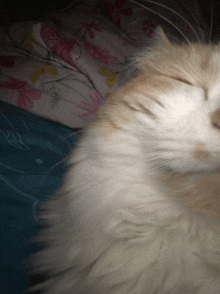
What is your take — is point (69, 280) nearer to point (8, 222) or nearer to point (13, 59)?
point (8, 222)

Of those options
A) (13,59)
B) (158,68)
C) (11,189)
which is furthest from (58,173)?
(13,59)

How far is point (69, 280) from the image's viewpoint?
59 cm

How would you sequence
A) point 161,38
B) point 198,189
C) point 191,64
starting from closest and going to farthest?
point 198,189 < point 191,64 < point 161,38

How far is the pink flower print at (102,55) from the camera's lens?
1.57m

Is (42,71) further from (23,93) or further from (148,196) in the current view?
(148,196)

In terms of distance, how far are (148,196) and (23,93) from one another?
1104 mm

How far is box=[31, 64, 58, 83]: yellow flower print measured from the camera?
1406mm

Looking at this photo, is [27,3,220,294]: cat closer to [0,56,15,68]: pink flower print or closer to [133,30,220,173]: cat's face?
[133,30,220,173]: cat's face

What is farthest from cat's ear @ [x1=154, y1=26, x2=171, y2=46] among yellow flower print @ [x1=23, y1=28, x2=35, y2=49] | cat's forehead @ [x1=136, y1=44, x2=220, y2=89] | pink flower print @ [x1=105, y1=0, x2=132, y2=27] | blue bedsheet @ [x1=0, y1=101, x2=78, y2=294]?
pink flower print @ [x1=105, y1=0, x2=132, y2=27]

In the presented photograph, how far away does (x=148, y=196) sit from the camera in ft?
2.00

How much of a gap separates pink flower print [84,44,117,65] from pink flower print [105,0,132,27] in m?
0.48

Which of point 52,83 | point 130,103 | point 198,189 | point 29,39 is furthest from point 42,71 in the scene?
point 198,189

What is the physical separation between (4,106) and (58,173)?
1.92 ft

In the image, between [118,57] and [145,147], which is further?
[118,57]
